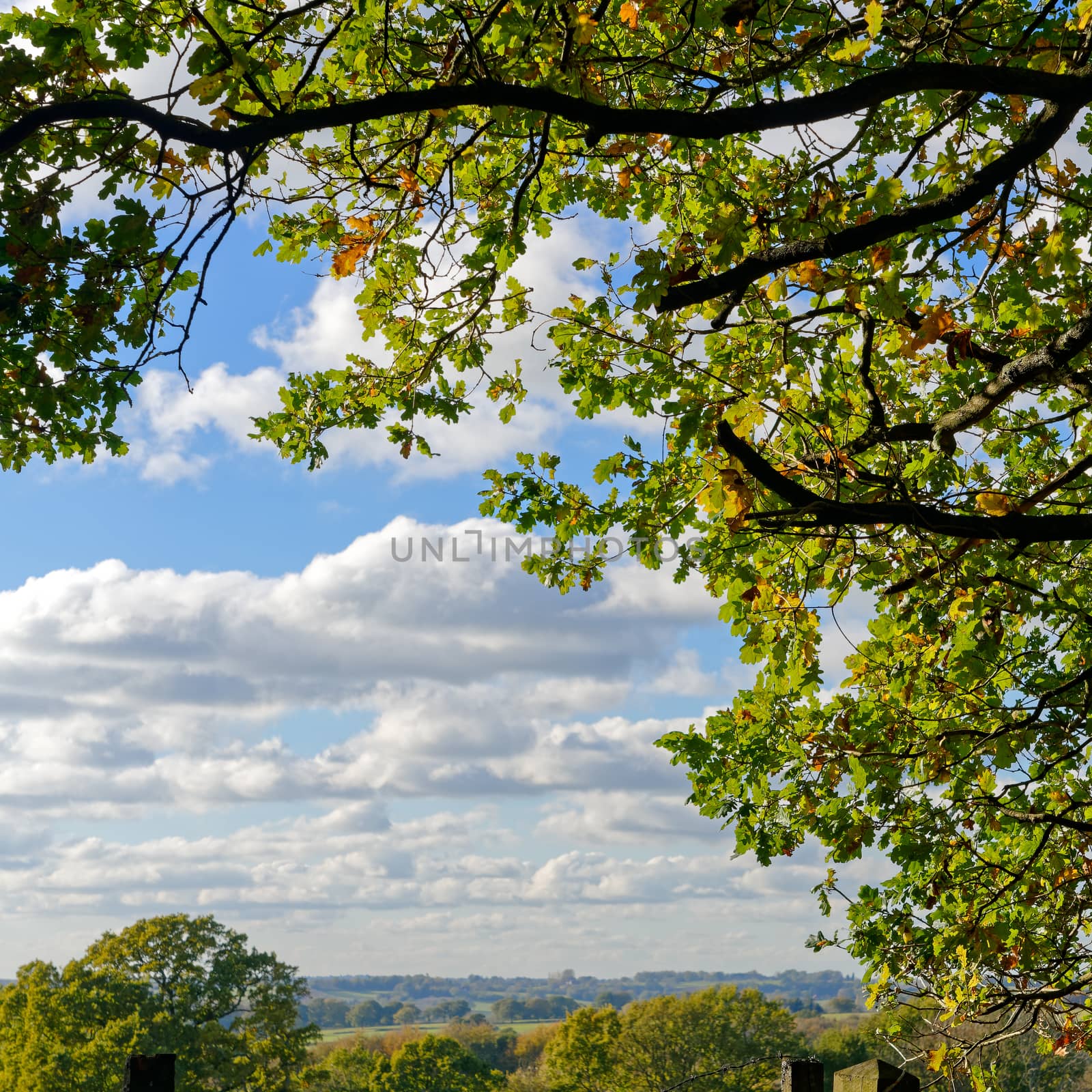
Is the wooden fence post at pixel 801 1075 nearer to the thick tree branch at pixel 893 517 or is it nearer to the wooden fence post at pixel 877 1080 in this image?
the wooden fence post at pixel 877 1080

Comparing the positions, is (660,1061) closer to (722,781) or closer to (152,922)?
(152,922)

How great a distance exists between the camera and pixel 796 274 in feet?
18.2

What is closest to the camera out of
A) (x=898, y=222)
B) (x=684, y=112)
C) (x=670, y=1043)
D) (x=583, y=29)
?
(x=684, y=112)

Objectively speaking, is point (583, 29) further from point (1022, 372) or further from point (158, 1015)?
point (158, 1015)

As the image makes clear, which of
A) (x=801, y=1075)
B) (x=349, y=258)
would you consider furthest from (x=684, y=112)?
(x=801, y=1075)


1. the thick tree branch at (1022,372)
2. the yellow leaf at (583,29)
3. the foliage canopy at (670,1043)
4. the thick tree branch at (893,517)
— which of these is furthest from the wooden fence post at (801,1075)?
the foliage canopy at (670,1043)

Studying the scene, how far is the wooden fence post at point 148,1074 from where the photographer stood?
5.39m

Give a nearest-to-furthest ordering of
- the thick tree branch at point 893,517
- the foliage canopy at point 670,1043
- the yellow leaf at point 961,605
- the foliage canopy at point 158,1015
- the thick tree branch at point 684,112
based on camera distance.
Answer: the thick tree branch at point 684,112, the thick tree branch at point 893,517, the yellow leaf at point 961,605, the foliage canopy at point 158,1015, the foliage canopy at point 670,1043

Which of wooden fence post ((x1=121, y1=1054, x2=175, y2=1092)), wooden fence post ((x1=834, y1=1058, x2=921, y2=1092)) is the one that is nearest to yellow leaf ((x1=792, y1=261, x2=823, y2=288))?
wooden fence post ((x1=834, y1=1058, x2=921, y2=1092))

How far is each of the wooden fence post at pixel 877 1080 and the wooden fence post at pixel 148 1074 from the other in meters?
3.47

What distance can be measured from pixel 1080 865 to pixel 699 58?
664 centimetres

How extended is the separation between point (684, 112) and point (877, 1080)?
475cm

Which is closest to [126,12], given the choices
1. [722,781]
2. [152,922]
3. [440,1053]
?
[722,781]

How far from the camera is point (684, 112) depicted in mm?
4320
